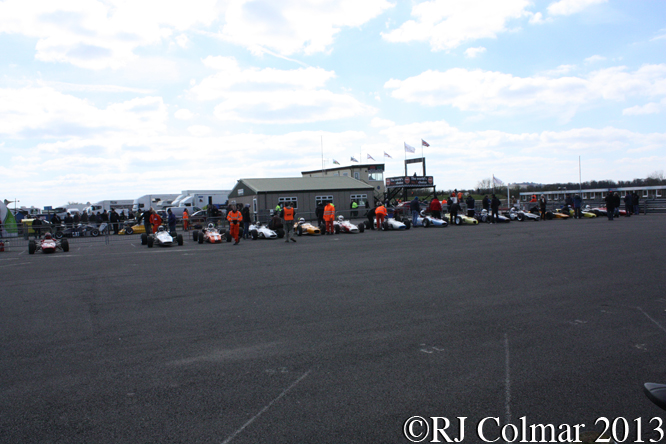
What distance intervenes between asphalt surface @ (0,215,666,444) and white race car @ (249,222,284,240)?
12.2m

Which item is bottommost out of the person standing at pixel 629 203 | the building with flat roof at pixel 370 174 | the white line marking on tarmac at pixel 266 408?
the white line marking on tarmac at pixel 266 408

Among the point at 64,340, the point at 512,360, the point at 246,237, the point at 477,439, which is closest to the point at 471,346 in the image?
the point at 512,360

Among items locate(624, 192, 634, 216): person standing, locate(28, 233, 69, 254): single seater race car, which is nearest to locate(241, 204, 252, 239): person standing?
locate(28, 233, 69, 254): single seater race car

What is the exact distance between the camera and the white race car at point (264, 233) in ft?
75.5

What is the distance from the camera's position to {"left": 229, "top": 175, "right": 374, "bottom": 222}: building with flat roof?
143 ft

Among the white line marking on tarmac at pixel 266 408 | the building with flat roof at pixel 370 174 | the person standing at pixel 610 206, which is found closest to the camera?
the white line marking on tarmac at pixel 266 408

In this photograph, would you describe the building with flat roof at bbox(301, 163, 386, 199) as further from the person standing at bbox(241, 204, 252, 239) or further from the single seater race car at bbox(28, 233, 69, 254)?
the single seater race car at bbox(28, 233, 69, 254)

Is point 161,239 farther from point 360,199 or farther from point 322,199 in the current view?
point 360,199

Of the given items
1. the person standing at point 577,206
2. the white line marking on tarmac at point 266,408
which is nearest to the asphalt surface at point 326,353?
the white line marking on tarmac at point 266,408

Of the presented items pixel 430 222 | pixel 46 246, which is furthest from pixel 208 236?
pixel 430 222

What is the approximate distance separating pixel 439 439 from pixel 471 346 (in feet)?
6.81

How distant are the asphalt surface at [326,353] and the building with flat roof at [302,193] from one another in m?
32.9

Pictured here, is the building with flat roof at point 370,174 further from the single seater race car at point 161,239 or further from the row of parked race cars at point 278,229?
the single seater race car at point 161,239

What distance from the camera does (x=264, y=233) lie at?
23094mm
